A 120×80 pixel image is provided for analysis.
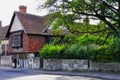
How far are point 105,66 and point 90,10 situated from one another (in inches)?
234

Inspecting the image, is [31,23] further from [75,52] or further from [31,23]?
[75,52]

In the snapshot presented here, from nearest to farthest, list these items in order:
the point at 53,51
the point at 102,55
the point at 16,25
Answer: the point at 102,55 → the point at 53,51 → the point at 16,25

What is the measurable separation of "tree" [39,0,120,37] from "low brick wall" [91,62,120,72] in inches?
141

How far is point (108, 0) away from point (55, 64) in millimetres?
12765

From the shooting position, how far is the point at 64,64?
30.4 metres

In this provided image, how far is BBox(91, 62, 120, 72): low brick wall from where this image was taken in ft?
83.4

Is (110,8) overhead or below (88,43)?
overhead

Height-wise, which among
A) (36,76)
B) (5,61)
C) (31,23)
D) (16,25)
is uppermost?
(31,23)

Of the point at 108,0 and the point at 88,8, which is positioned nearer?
the point at 108,0

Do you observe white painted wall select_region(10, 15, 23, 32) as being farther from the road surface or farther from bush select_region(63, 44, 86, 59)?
the road surface

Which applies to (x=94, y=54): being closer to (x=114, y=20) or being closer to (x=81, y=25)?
(x=81, y=25)

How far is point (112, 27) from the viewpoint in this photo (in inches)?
934

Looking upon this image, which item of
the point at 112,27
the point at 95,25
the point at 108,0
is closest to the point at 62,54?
the point at 95,25

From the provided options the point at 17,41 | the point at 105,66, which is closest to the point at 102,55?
the point at 105,66
